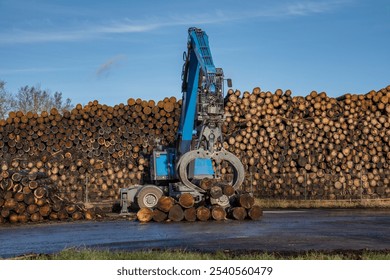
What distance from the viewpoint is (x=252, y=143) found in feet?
101

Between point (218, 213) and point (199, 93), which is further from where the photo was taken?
point (199, 93)

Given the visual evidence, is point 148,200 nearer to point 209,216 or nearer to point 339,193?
point 209,216

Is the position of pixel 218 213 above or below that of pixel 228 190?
below

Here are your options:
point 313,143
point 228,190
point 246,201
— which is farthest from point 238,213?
point 313,143

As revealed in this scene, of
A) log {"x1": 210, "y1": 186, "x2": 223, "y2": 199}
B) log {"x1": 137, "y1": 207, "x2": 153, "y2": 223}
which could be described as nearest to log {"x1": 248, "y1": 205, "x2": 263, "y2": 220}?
log {"x1": 210, "y1": 186, "x2": 223, "y2": 199}

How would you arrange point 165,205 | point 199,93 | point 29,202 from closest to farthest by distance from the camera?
point 165,205
point 29,202
point 199,93

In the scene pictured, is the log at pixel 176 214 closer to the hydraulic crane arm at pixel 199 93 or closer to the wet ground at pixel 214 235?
the wet ground at pixel 214 235

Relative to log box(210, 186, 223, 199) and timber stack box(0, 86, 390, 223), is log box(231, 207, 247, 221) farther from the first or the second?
timber stack box(0, 86, 390, 223)

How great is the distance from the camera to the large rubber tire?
2366cm

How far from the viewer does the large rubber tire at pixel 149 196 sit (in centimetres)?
2366

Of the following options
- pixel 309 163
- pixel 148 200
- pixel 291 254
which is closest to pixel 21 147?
pixel 148 200

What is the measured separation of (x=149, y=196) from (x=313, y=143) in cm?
999

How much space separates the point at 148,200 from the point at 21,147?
35.5 feet

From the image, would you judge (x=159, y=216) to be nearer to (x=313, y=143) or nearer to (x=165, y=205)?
(x=165, y=205)
